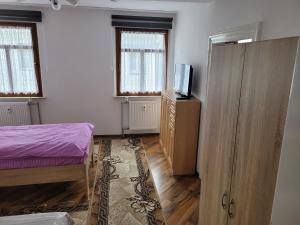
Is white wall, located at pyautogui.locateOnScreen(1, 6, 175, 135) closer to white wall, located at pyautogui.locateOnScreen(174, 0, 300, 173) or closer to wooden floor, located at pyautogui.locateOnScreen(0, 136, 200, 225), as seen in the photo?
white wall, located at pyautogui.locateOnScreen(174, 0, 300, 173)

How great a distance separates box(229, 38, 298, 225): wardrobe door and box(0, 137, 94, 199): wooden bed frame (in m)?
1.90

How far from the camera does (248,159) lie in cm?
106

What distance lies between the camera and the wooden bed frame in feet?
8.06

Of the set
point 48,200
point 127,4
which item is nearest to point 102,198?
point 48,200

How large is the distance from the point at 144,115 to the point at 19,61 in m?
2.61

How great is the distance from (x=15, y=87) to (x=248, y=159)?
4502mm

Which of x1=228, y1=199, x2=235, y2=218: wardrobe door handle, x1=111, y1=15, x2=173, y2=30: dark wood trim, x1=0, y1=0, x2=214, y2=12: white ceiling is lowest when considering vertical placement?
x1=228, y1=199, x2=235, y2=218: wardrobe door handle

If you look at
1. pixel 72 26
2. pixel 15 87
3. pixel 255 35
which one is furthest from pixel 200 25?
pixel 15 87

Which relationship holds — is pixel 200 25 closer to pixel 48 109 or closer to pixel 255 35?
pixel 255 35

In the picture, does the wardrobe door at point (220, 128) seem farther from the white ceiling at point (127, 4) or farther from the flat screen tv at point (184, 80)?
the white ceiling at point (127, 4)

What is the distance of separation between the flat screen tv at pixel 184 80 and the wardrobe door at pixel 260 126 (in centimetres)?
218

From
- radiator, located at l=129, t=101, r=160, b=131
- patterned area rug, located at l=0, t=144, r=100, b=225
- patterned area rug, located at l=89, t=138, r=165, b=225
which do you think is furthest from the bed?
radiator, located at l=129, t=101, r=160, b=131

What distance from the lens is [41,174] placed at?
251 cm

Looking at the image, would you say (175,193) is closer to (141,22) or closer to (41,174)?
(41,174)
